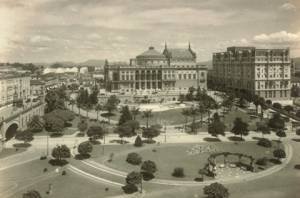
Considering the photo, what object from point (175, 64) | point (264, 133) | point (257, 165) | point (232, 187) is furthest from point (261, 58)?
point (232, 187)

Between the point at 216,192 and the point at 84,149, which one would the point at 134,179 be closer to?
the point at 216,192

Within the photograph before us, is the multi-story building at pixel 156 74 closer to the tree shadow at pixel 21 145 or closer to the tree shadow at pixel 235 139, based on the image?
the tree shadow at pixel 235 139

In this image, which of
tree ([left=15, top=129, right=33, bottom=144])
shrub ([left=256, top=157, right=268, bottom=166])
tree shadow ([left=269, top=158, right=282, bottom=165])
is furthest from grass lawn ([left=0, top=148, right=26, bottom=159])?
tree shadow ([left=269, top=158, right=282, bottom=165])

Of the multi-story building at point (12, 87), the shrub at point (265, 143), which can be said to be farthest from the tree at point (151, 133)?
the multi-story building at point (12, 87)

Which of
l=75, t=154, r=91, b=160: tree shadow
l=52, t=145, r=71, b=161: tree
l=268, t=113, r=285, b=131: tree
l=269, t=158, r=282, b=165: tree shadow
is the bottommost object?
l=269, t=158, r=282, b=165: tree shadow

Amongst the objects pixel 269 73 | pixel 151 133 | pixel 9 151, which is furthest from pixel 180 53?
pixel 9 151

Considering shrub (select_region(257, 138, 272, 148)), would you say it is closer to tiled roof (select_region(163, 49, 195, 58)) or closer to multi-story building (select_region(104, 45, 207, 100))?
multi-story building (select_region(104, 45, 207, 100))
